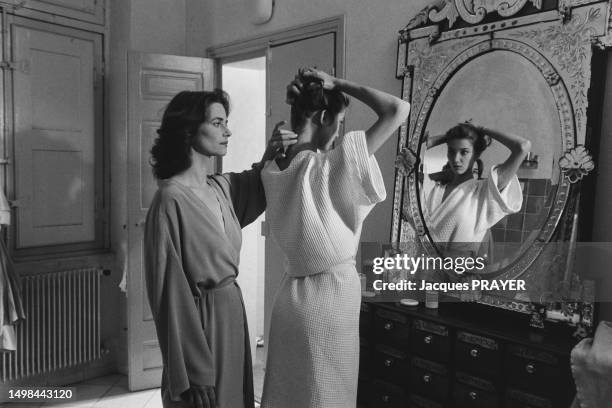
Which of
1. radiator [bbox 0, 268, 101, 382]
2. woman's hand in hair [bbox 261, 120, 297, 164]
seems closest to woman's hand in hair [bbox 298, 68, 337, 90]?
woman's hand in hair [bbox 261, 120, 297, 164]

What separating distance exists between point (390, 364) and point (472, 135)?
43.7 inches

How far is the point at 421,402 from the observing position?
8.07 ft

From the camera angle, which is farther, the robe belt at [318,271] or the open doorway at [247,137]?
the open doorway at [247,137]

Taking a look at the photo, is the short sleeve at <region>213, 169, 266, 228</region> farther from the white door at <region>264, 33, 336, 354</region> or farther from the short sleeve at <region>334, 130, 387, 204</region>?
the white door at <region>264, 33, 336, 354</region>

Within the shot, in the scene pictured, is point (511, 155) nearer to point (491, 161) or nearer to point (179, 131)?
point (491, 161)

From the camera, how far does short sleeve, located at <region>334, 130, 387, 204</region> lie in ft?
5.24

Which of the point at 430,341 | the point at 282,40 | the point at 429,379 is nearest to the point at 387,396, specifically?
the point at 429,379

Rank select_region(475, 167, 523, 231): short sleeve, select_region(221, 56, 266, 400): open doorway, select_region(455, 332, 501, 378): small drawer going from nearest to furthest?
select_region(455, 332, 501, 378): small drawer → select_region(475, 167, 523, 231): short sleeve → select_region(221, 56, 266, 400): open doorway

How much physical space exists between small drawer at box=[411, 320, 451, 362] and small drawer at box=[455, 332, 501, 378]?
61 mm

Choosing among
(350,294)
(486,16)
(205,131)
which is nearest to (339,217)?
(350,294)

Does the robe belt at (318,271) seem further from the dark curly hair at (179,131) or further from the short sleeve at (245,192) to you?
the dark curly hair at (179,131)

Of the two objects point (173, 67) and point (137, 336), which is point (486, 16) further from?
Answer: point (137, 336)

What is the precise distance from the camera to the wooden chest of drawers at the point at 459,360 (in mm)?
2055

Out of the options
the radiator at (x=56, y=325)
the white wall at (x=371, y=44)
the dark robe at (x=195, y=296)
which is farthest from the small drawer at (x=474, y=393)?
the radiator at (x=56, y=325)
